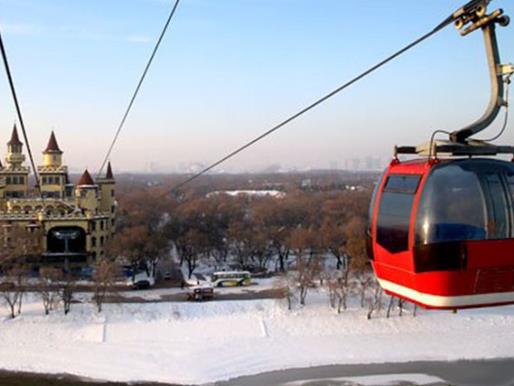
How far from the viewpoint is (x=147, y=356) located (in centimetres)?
1398

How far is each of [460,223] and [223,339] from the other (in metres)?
13.2

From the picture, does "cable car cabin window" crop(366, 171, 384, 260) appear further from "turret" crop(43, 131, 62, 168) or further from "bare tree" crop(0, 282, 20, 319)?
"turret" crop(43, 131, 62, 168)

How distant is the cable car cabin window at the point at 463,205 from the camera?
294 centimetres

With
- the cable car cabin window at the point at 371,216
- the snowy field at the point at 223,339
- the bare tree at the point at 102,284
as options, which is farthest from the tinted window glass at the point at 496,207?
the bare tree at the point at 102,284

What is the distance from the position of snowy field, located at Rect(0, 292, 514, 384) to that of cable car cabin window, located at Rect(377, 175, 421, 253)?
33.7 feet

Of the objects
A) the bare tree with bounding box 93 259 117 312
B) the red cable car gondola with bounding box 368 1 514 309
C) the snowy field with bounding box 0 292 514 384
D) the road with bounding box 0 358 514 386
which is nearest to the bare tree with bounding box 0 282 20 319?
the snowy field with bounding box 0 292 514 384

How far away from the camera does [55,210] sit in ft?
79.7

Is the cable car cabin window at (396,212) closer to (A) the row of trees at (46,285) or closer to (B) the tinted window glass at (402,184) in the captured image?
(B) the tinted window glass at (402,184)

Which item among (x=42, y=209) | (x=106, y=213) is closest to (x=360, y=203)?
(x=106, y=213)

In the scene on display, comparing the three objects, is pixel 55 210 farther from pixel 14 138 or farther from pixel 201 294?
pixel 201 294

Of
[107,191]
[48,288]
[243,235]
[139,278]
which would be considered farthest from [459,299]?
[107,191]

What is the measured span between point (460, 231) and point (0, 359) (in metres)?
14.0

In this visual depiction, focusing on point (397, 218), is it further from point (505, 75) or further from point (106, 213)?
point (106, 213)

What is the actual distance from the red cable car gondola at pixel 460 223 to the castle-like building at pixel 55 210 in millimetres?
21763
